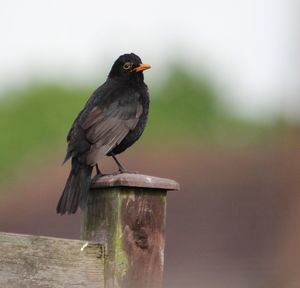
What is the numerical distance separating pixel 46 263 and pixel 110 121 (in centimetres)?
322

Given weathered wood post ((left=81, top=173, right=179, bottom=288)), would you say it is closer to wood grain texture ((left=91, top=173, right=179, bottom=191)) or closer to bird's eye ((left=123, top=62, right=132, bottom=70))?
wood grain texture ((left=91, top=173, right=179, bottom=191))

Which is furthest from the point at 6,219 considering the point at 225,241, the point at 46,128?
the point at 46,128

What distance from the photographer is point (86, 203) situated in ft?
12.9

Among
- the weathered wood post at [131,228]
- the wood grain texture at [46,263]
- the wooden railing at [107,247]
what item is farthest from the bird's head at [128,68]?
the wood grain texture at [46,263]

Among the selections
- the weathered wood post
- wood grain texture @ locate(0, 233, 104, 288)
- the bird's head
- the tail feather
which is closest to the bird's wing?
the tail feather

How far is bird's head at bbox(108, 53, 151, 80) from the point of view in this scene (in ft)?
24.6

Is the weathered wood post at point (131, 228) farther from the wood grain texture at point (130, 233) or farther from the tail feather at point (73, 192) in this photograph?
the tail feather at point (73, 192)

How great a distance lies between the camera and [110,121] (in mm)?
6559

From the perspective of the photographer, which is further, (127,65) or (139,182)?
(127,65)

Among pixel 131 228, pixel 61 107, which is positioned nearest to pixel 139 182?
pixel 131 228

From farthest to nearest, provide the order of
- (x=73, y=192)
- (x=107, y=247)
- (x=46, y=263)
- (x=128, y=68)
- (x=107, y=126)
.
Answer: (x=128, y=68) < (x=107, y=126) < (x=73, y=192) < (x=107, y=247) < (x=46, y=263)

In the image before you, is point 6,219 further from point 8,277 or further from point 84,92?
point 84,92

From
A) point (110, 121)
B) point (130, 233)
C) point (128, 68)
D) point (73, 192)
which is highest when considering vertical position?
point (128, 68)

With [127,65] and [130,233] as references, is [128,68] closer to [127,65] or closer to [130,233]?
[127,65]
